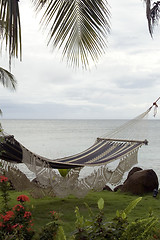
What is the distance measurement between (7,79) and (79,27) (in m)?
3.96

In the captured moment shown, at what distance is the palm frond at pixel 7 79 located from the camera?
6.23 meters

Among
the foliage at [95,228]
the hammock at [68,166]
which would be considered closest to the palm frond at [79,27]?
the hammock at [68,166]

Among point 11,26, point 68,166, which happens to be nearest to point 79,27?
point 11,26

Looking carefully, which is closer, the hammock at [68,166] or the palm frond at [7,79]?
the hammock at [68,166]

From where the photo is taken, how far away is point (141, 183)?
195 inches

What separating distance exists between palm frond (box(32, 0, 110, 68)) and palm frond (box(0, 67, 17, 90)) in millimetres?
3486

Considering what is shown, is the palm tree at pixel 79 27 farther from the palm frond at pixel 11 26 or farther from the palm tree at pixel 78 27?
the palm frond at pixel 11 26

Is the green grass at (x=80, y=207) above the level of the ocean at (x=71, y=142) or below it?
above

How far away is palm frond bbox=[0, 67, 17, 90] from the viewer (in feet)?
20.5

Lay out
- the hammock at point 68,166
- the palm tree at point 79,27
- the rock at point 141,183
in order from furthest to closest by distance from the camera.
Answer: the rock at point 141,183 → the hammock at point 68,166 → the palm tree at point 79,27

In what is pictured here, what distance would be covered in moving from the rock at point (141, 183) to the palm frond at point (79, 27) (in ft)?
9.04

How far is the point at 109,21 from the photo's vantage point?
2.79 m

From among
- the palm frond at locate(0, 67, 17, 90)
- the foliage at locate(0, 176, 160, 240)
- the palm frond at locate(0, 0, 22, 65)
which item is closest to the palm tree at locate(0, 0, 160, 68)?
the palm frond at locate(0, 0, 22, 65)

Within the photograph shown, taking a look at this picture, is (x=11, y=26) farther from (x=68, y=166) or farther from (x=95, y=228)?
(x=68, y=166)
